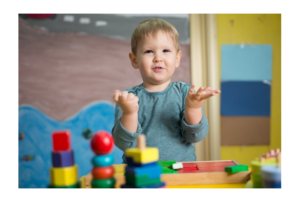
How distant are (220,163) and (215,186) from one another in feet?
0.40

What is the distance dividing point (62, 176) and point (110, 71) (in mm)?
1530

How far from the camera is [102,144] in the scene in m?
0.39

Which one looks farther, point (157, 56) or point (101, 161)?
point (157, 56)

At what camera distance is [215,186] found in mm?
529

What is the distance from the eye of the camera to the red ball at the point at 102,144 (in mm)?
389

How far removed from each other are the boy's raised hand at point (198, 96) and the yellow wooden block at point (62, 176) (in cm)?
34

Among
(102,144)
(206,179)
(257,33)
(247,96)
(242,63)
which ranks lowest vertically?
(206,179)

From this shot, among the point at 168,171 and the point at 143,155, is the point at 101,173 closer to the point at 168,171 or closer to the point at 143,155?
the point at 143,155

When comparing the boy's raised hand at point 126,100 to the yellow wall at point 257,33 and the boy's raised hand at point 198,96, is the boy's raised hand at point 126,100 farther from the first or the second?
the yellow wall at point 257,33

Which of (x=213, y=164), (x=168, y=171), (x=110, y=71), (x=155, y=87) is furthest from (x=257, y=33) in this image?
(x=168, y=171)

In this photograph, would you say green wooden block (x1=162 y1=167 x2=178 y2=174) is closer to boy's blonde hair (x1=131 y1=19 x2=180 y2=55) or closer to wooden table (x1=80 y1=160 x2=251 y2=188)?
wooden table (x1=80 y1=160 x2=251 y2=188)

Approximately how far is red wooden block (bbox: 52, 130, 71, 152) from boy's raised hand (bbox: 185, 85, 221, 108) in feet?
1.07

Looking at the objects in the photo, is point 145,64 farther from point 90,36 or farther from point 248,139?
point 248,139

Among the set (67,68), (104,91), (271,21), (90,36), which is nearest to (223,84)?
(271,21)
